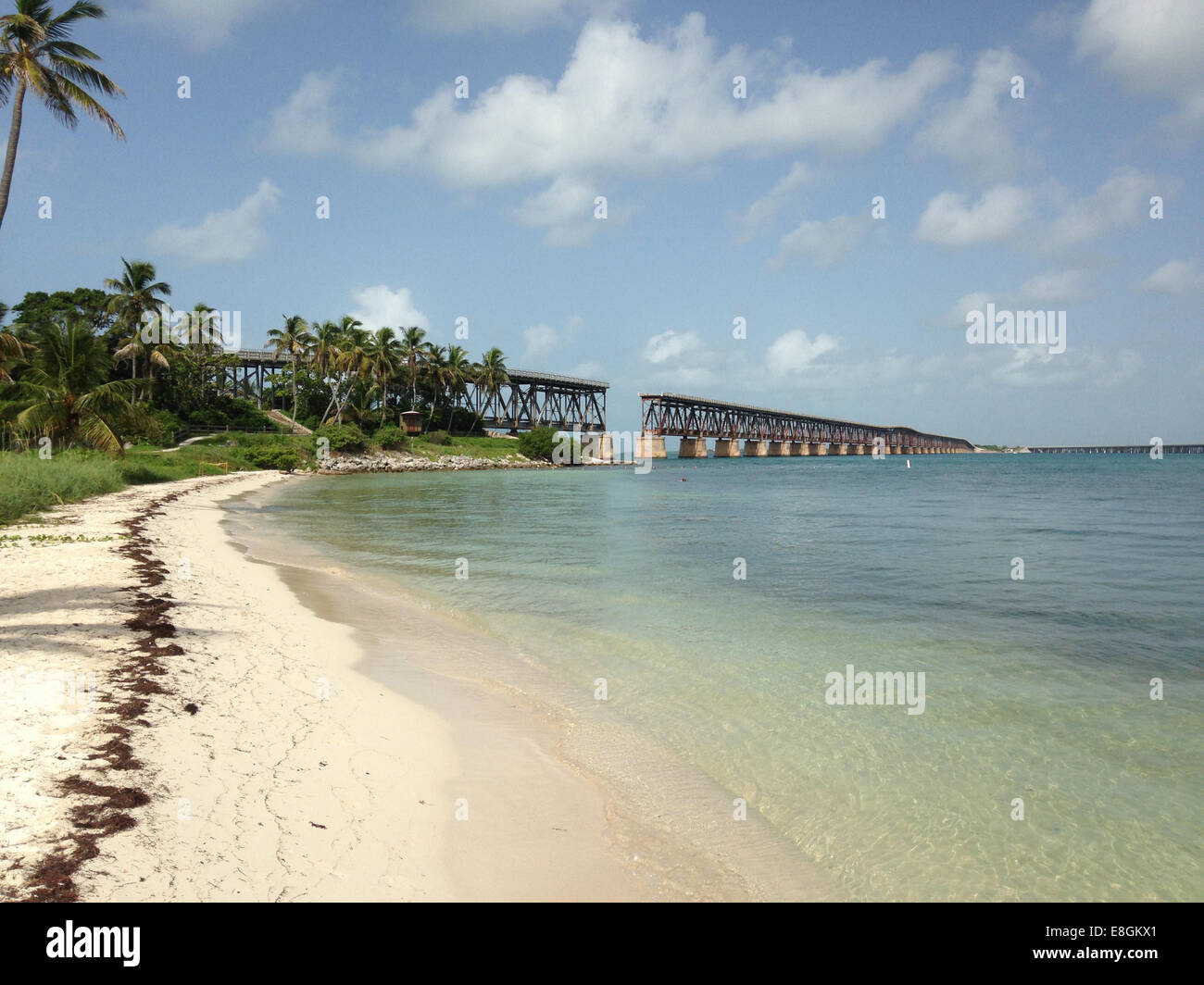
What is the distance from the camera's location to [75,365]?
3030 centimetres

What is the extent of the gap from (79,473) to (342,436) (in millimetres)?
49795

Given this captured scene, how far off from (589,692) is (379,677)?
2.60m

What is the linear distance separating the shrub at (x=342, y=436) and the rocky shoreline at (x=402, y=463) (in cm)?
116

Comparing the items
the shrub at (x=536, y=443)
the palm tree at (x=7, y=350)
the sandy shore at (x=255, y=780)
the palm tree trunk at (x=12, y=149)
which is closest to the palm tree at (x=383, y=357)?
the shrub at (x=536, y=443)

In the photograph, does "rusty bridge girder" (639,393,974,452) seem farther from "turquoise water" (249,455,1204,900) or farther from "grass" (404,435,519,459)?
"turquoise water" (249,455,1204,900)

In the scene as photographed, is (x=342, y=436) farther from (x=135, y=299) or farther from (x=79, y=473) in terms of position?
(x=79, y=473)

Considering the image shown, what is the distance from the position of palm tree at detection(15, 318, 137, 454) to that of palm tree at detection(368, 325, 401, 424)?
49207 millimetres

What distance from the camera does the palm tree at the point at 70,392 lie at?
29609mm

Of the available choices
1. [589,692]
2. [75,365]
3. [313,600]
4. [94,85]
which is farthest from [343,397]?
[589,692]

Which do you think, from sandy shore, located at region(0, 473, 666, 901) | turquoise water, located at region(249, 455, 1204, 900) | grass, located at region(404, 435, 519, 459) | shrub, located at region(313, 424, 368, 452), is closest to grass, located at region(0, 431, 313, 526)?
turquoise water, located at region(249, 455, 1204, 900)

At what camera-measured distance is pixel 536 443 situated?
10375 centimetres

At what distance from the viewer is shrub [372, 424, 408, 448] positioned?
82688 mm

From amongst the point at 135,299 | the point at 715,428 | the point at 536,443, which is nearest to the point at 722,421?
the point at 715,428
